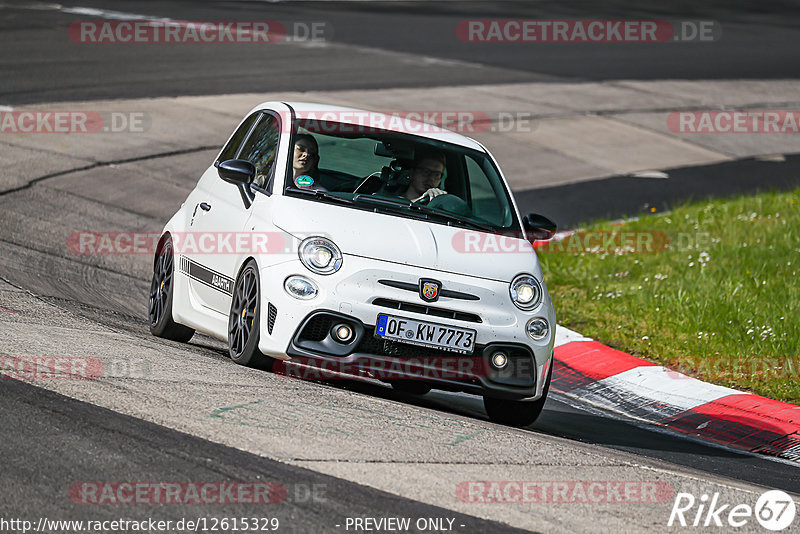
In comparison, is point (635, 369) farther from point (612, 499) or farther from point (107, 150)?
point (107, 150)

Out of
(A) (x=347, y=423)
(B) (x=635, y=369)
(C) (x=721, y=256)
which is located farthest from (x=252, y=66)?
(A) (x=347, y=423)

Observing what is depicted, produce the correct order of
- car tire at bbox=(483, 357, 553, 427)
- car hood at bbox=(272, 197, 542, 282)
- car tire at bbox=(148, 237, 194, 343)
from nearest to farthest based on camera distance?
car hood at bbox=(272, 197, 542, 282) < car tire at bbox=(483, 357, 553, 427) < car tire at bbox=(148, 237, 194, 343)

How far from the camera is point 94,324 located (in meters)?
7.71

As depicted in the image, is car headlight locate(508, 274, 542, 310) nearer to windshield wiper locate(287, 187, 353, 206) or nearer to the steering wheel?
the steering wheel

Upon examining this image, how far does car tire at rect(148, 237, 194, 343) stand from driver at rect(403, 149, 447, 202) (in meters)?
1.72

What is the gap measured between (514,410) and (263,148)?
7.80ft

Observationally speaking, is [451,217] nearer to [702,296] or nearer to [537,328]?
[537,328]

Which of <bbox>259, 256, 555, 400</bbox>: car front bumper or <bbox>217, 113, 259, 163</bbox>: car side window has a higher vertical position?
<bbox>217, 113, 259, 163</bbox>: car side window

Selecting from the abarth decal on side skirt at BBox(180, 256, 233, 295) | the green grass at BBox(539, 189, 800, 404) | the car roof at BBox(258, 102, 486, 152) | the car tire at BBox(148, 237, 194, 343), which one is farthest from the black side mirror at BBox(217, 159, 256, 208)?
the green grass at BBox(539, 189, 800, 404)

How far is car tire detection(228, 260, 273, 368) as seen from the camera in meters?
6.85

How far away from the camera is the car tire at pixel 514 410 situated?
7293 millimetres

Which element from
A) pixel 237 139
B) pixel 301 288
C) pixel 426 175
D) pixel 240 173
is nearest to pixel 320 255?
pixel 301 288

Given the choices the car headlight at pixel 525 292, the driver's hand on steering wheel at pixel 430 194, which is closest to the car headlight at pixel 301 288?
the car headlight at pixel 525 292

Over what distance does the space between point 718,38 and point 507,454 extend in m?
26.9
